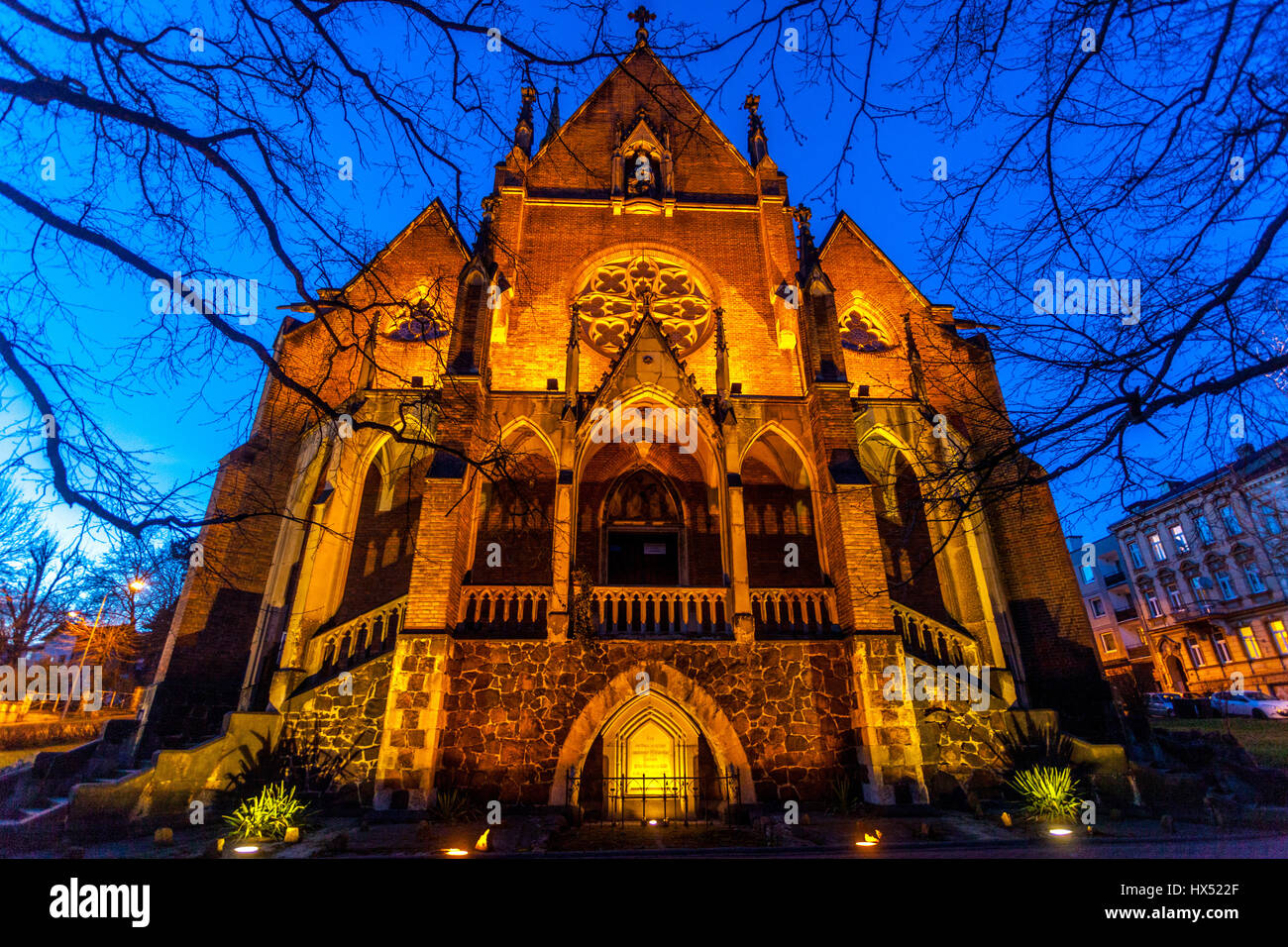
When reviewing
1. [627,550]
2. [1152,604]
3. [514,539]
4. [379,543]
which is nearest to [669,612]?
[627,550]

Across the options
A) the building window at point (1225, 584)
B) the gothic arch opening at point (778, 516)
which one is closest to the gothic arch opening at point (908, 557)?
the gothic arch opening at point (778, 516)

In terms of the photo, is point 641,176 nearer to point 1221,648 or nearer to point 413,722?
point 413,722

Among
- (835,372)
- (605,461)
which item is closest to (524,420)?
(605,461)

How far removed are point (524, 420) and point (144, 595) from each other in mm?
28545

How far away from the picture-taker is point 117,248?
459 cm

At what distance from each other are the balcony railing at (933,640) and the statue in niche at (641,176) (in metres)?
13.8

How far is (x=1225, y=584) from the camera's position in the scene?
33.8 metres

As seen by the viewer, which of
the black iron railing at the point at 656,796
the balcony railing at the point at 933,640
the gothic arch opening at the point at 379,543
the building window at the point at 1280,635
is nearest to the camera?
the black iron railing at the point at 656,796

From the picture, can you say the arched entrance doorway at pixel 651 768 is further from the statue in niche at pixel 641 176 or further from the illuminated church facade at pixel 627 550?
the statue in niche at pixel 641 176

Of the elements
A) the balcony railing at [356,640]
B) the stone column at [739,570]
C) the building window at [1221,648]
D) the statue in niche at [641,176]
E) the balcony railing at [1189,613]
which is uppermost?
the statue in niche at [641,176]

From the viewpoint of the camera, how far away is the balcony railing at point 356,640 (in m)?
10.8

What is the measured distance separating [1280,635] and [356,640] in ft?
146
